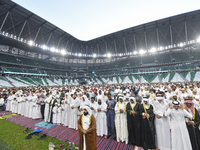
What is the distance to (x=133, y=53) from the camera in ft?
156

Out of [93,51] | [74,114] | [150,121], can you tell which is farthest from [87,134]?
[93,51]

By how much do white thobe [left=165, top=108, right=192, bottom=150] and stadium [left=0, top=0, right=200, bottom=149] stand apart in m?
19.7

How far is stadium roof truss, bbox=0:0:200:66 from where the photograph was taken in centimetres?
2352

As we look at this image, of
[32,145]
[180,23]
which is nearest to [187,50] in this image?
[180,23]

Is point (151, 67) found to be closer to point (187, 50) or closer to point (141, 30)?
point (141, 30)

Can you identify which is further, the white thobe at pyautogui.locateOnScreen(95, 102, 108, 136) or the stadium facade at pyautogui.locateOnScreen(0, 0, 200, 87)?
the stadium facade at pyautogui.locateOnScreen(0, 0, 200, 87)

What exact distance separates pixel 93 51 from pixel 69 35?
56.6ft

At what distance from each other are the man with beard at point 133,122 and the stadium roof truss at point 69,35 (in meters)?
29.0

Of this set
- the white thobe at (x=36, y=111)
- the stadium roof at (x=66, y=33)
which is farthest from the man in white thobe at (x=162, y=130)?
the stadium roof at (x=66, y=33)

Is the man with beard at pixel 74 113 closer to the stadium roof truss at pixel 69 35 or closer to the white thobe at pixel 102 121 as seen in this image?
the white thobe at pixel 102 121

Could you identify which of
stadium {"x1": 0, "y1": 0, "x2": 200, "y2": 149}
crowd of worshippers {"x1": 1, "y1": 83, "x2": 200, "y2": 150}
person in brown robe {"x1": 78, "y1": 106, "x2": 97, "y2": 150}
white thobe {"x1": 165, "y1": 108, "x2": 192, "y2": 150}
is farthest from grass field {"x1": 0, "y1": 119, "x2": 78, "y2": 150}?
stadium {"x1": 0, "y1": 0, "x2": 200, "y2": 149}

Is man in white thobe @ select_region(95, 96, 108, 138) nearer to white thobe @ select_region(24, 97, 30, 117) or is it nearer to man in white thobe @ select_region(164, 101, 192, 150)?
man in white thobe @ select_region(164, 101, 192, 150)

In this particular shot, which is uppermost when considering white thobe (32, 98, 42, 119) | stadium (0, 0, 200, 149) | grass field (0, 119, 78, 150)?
stadium (0, 0, 200, 149)

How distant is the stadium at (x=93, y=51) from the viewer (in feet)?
82.7
